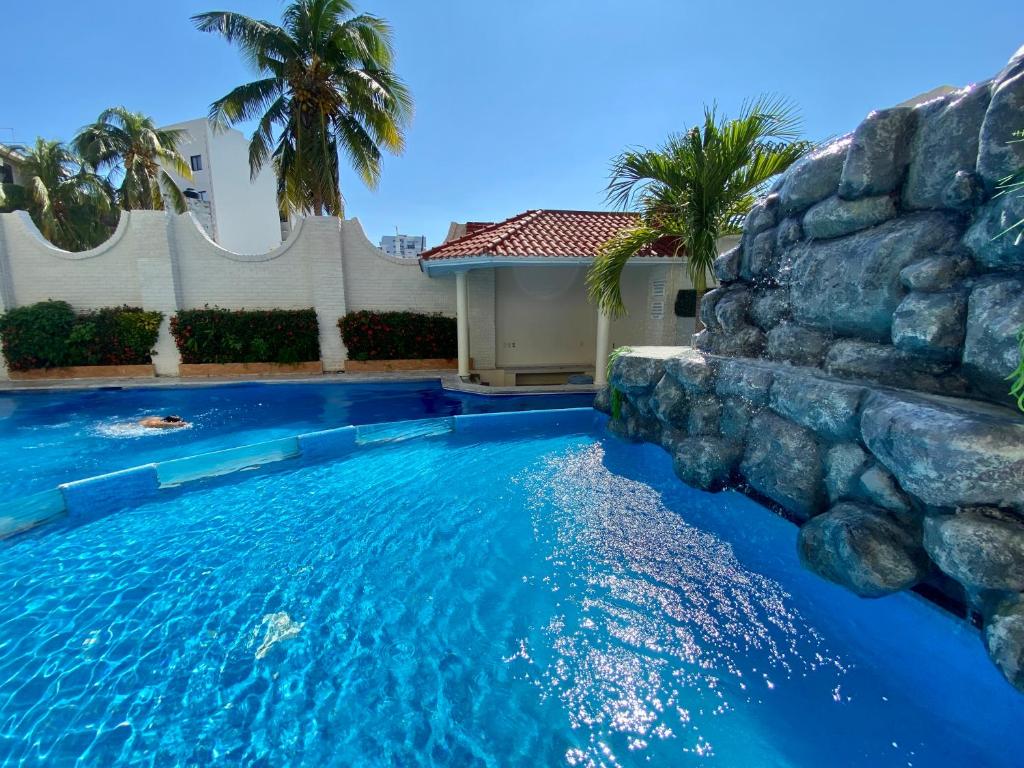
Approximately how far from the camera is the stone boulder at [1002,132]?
2807mm

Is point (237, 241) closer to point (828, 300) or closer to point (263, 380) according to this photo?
point (263, 380)

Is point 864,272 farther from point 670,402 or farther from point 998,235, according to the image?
point 670,402

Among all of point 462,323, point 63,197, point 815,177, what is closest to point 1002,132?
point 815,177

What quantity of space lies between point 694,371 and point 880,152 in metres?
2.78

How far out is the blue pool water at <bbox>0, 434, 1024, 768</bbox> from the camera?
278 centimetres

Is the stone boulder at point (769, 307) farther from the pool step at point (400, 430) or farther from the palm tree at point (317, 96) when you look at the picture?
the palm tree at point (317, 96)

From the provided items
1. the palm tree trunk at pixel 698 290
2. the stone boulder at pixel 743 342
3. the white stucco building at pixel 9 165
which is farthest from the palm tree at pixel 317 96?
the white stucco building at pixel 9 165

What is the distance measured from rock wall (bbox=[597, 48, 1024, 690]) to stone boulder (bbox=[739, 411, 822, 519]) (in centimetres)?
2

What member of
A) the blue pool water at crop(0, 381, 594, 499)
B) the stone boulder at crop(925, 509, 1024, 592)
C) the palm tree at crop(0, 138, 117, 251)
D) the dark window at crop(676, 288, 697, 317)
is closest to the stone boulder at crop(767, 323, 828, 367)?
the stone boulder at crop(925, 509, 1024, 592)

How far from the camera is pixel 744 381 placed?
5000mm

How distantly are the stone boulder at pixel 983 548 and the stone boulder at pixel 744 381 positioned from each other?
2146mm

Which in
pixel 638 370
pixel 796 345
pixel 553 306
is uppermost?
pixel 553 306

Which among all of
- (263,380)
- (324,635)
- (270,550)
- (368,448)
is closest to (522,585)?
(324,635)

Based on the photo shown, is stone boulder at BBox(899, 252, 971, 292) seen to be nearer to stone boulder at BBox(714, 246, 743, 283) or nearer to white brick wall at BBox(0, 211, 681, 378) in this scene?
stone boulder at BBox(714, 246, 743, 283)
